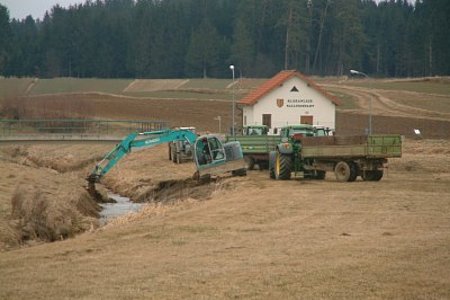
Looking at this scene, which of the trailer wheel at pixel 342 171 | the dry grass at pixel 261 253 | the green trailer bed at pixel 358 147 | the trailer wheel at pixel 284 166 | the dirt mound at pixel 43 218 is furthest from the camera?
the trailer wheel at pixel 284 166

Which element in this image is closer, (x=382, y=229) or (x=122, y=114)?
(x=382, y=229)

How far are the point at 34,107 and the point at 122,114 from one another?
7634mm

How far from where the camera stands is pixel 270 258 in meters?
16.1

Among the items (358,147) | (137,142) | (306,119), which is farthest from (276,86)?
(358,147)

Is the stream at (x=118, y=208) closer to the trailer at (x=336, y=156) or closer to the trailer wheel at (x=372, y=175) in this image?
the trailer at (x=336, y=156)

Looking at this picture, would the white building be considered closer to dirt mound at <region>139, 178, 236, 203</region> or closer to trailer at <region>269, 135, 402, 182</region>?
dirt mound at <region>139, 178, 236, 203</region>

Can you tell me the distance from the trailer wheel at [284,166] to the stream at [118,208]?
5.24 meters

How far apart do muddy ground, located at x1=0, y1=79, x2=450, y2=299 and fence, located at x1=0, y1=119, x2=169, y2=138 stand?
90.3ft

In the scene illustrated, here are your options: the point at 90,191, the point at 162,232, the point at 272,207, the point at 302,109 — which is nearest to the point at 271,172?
the point at 90,191

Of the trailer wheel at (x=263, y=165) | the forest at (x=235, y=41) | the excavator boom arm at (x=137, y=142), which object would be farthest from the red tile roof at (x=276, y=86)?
the forest at (x=235, y=41)

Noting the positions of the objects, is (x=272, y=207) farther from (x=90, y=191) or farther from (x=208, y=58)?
(x=208, y=58)

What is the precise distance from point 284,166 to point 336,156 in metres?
2.43

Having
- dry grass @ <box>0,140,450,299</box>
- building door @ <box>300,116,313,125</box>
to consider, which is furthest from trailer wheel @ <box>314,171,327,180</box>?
building door @ <box>300,116,313,125</box>

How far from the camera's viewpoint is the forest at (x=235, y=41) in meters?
129
